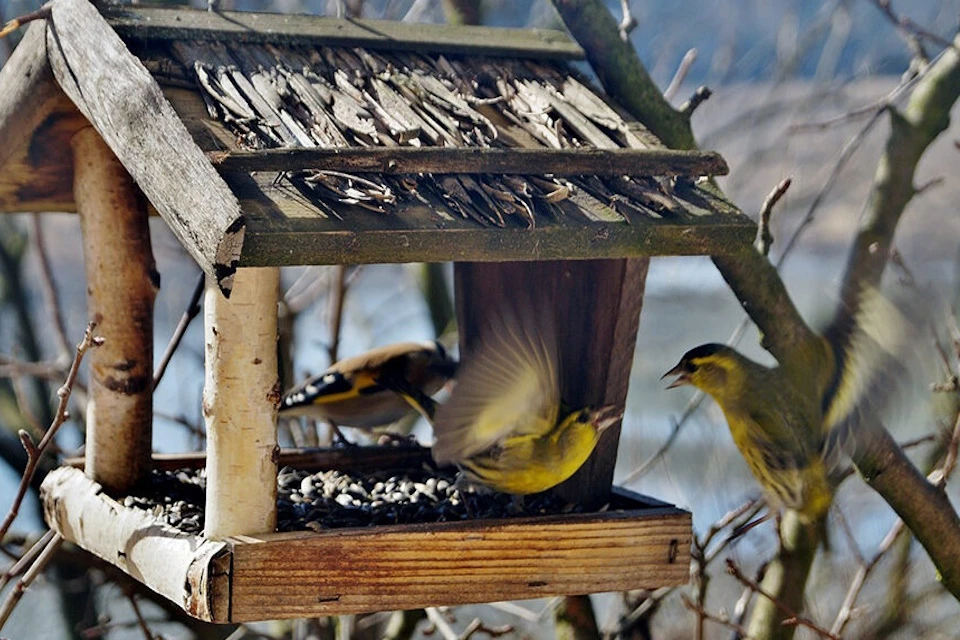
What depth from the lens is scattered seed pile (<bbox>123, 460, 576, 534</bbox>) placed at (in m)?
2.39

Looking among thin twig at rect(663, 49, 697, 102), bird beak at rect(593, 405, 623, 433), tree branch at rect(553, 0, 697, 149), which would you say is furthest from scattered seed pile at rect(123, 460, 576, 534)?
thin twig at rect(663, 49, 697, 102)

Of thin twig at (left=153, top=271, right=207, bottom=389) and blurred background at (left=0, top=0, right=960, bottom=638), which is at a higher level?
blurred background at (left=0, top=0, right=960, bottom=638)

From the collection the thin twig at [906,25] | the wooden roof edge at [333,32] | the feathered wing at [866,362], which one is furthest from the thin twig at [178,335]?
the thin twig at [906,25]

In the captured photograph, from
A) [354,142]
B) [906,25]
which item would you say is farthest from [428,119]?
[906,25]

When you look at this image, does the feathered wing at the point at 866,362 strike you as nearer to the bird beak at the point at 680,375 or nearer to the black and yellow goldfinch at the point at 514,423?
the bird beak at the point at 680,375

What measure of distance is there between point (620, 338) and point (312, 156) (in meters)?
0.83

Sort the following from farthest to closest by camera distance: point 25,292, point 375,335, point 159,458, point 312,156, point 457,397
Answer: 1. point 375,335
2. point 25,292
3. point 159,458
4. point 457,397
5. point 312,156

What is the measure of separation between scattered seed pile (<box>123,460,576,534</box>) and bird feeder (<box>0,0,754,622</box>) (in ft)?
0.24

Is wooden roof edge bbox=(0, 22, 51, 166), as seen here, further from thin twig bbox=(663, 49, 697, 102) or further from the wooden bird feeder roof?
thin twig bbox=(663, 49, 697, 102)

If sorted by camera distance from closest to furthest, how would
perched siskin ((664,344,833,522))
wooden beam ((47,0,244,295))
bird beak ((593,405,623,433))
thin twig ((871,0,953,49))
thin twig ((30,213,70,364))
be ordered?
1. wooden beam ((47,0,244,295))
2. bird beak ((593,405,623,433))
3. perched siskin ((664,344,833,522))
4. thin twig ((871,0,953,49))
5. thin twig ((30,213,70,364))

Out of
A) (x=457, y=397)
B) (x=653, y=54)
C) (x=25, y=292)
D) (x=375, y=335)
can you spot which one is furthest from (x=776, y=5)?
(x=457, y=397)

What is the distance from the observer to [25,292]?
4602mm

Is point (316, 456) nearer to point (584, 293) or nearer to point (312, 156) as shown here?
point (584, 293)

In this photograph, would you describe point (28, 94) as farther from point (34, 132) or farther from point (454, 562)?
point (454, 562)
